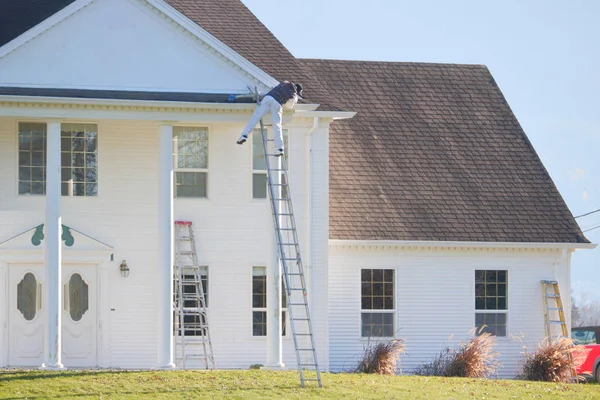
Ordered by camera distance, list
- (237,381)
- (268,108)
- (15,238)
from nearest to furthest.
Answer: (237,381)
(268,108)
(15,238)

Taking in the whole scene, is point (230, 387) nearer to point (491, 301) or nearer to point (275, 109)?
point (275, 109)

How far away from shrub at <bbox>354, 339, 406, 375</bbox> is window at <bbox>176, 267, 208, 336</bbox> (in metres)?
3.90

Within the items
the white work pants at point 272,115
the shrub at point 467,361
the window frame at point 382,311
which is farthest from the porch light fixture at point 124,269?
the shrub at point 467,361

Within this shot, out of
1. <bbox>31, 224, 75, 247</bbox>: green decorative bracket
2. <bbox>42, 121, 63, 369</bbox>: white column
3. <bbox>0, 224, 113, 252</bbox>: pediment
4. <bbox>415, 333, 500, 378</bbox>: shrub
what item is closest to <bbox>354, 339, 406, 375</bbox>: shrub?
<bbox>415, 333, 500, 378</bbox>: shrub

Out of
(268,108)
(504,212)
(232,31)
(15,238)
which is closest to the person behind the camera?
(268,108)

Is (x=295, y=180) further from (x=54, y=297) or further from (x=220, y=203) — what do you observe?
(x=54, y=297)

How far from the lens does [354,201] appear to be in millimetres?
31906

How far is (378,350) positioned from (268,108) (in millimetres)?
7330

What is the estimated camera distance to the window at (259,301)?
2934 cm

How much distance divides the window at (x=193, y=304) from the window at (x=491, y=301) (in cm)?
718

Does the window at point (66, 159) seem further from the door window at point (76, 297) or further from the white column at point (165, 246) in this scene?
the white column at point (165, 246)

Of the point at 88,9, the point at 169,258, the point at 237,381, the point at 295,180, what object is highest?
the point at 88,9

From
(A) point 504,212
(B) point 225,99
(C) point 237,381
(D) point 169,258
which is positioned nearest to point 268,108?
(B) point 225,99

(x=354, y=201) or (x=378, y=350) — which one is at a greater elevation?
(x=354, y=201)
